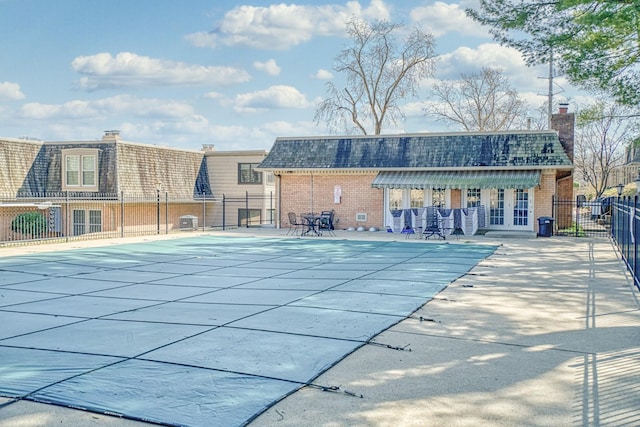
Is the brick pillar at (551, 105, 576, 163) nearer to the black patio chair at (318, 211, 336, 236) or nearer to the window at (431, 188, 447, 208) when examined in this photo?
the window at (431, 188, 447, 208)

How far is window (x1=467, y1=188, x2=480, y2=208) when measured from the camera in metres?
23.1

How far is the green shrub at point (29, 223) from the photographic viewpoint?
85.1ft

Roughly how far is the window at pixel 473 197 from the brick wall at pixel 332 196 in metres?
3.53

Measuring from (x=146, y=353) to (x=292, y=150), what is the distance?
2112 centimetres

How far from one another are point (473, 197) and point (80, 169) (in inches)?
722

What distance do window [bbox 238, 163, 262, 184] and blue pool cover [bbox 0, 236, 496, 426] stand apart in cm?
1651

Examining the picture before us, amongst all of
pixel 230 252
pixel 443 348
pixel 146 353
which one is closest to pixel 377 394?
pixel 443 348

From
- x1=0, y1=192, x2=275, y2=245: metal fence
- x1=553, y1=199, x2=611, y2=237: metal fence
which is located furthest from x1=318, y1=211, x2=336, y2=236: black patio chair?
x1=553, y1=199, x2=611, y2=237: metal fence

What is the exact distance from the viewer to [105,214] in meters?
27.5

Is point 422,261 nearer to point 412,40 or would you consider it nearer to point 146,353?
point 146,353

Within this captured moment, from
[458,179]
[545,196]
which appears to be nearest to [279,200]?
[458,179]

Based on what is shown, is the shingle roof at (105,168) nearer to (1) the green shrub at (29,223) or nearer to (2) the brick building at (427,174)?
(1) the green shrub at (29,223)

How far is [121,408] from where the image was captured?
4.28m

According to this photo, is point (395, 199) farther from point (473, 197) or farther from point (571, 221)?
point (571, 221)
